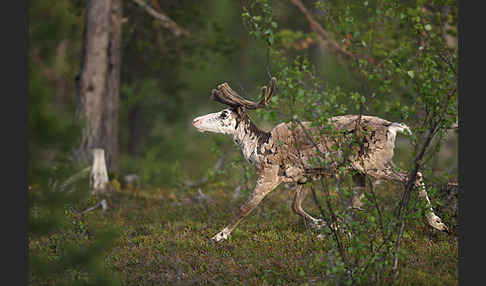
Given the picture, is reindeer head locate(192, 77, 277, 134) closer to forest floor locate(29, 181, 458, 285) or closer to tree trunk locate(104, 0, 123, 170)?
forest floor locate(29, 181, 458, 285)

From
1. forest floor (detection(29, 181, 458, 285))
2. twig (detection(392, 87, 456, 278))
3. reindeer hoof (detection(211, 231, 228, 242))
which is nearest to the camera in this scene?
twig (detection(392, 87, 456, 278))

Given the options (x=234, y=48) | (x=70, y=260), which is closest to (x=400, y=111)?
(x=70, y=260)

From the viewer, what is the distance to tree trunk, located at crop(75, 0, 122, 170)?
11422 mm

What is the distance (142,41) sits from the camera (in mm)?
14898

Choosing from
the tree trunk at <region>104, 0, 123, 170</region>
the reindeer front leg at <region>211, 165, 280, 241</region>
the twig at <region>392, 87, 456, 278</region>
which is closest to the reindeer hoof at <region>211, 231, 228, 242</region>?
the reindeer front leg at <region>211, 165, 280, 241</region>

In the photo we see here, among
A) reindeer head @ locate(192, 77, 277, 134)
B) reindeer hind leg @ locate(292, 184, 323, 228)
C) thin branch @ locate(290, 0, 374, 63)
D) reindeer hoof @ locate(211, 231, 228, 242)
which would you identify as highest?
thin branch @ locate(290, 0, 374, 63)

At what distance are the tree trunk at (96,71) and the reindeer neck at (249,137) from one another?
5.34 m

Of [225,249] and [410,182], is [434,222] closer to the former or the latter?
[410,182]

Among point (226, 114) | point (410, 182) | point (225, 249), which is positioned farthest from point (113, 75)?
point (410, 182)

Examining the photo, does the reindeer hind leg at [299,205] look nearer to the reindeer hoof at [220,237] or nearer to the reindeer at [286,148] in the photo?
the reindeer at [286,148]

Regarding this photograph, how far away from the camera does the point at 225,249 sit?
6629mm

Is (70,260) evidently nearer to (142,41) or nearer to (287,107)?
(287,107)

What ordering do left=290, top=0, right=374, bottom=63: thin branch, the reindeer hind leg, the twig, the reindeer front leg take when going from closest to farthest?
the twig, the reindeer front leg, the reindeer hind leg, left=290, top=0, right=374, bottom=63: thin branch

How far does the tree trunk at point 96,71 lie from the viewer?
11.4 metres
